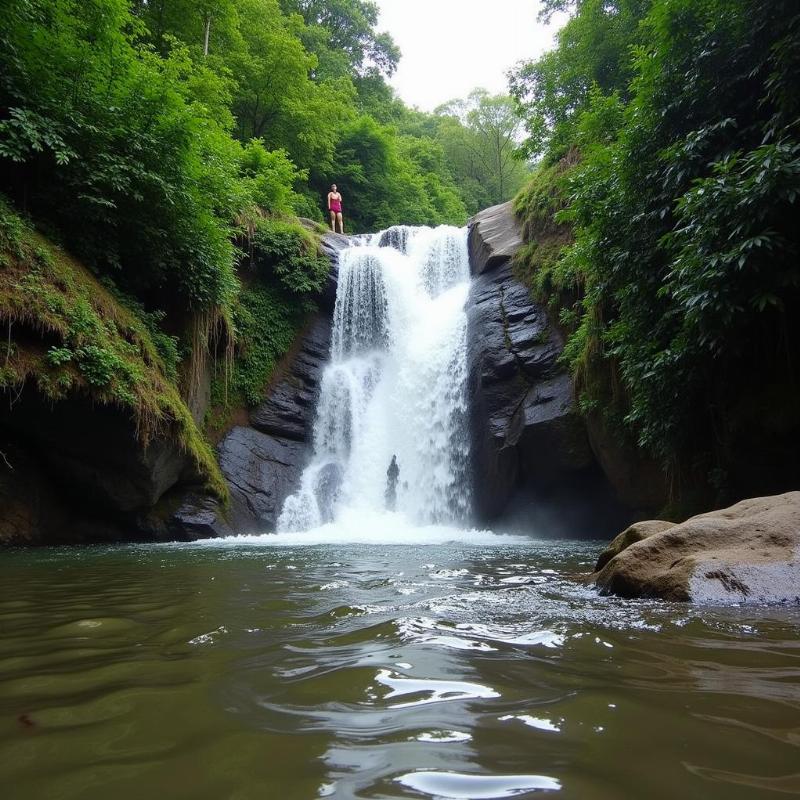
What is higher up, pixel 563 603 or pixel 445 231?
pixel 445 231

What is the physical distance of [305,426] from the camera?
14.1 meters

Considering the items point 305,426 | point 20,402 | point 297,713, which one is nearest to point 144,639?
point 297,713

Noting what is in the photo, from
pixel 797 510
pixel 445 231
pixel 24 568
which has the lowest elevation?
pixel 24 568

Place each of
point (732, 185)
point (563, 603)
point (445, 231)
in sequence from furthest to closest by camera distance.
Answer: point (445, 231)
point (732, 185)
point (563, 603)

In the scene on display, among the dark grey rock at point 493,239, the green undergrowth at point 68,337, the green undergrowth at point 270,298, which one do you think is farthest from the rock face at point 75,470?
the dark grey rock at point 493,239

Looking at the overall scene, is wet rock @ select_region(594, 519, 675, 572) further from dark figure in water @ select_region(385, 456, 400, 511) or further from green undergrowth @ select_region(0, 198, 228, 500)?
dark figure in water @ select_region(385, 456, 400, 511)

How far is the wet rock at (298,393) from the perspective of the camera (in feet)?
44.7

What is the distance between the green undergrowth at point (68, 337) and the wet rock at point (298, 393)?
4608 millimetres

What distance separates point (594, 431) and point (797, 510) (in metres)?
6.26

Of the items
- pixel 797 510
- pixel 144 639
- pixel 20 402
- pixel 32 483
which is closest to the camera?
pixel 144 639

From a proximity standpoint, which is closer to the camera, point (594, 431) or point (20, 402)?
point (20, 402)

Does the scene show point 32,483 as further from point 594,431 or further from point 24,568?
point 594,431

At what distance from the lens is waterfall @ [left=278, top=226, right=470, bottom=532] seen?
12.8 meters

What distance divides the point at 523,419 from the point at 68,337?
26.9 ft
